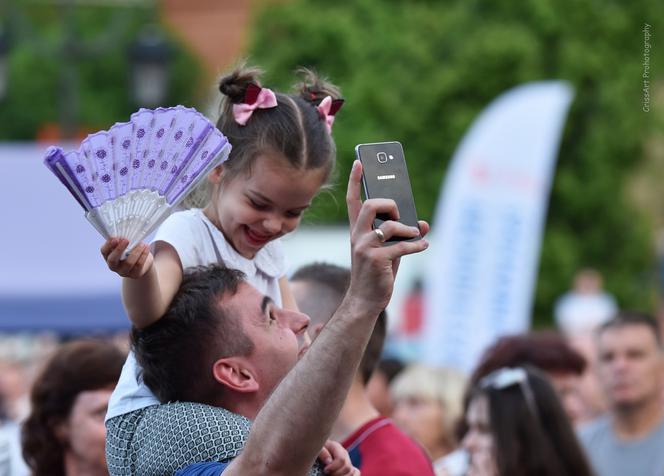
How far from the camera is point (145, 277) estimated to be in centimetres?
276

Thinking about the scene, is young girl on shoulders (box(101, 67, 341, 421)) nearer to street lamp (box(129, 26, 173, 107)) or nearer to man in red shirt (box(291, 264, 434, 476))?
man in red shirt (box(291, 264, 434, 476))

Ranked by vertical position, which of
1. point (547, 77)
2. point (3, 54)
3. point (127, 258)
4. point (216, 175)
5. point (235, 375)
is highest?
point (127, 258)

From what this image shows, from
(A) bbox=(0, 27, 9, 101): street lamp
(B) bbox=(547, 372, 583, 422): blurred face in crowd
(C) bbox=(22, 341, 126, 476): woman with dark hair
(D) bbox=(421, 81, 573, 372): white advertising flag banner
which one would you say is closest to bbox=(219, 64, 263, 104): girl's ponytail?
(C) bbox=(22, 341, 126, 476): woman with dark hair

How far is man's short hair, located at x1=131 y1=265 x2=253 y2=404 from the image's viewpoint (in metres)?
2.89

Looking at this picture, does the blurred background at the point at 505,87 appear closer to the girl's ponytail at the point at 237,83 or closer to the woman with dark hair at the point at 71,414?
the woman with dark hair at the point at 71,414

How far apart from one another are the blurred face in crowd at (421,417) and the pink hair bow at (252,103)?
10.8ft

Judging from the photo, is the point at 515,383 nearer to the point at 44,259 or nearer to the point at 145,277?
the point at 145,277

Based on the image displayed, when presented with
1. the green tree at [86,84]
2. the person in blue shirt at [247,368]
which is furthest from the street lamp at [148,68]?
the green tree at [86,84]

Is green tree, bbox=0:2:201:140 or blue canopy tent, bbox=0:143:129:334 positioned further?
green tree, bbox=0:2:201:140

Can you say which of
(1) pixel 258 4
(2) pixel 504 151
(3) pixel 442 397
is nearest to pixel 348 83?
(1) pixel 258 4

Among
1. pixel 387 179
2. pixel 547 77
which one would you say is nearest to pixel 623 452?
pixel 387 179

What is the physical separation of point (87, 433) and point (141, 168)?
196 centimetres

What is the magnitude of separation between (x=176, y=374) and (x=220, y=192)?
0.60 m

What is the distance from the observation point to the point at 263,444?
246 cm
